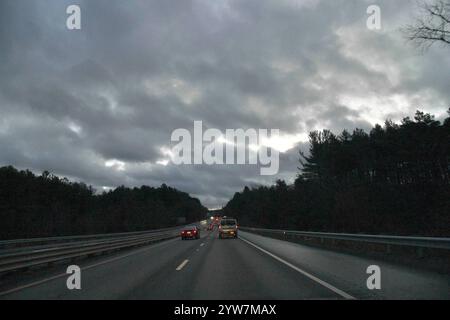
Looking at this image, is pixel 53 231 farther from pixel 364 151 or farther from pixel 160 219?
pixel 160 219

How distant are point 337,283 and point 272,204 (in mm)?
89553

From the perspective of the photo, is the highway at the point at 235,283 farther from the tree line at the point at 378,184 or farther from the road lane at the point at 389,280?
the tree line at the point at 378,184

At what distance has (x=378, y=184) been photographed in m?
53.2

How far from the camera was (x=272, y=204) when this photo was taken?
327 feet

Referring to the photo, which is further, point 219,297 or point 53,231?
point 53,231

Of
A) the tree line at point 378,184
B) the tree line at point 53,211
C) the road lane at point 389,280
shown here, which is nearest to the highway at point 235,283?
the road lane at point 389,280

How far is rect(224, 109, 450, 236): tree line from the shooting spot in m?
42.2

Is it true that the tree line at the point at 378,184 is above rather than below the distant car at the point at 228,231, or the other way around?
above

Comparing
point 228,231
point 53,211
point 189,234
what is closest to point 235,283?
point 228,231

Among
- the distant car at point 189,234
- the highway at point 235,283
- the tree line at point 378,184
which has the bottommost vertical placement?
the distant car at point 189,234

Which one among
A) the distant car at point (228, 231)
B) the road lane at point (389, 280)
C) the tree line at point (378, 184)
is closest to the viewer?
the road lane at point (389, 280)

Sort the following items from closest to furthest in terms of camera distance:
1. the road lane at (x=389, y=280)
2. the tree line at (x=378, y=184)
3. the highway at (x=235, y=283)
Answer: the road lane at (x=389, y=280) → the highway at (x=235, y=283) → the tree line at (x=378, y=184)

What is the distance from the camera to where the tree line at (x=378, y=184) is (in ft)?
139
